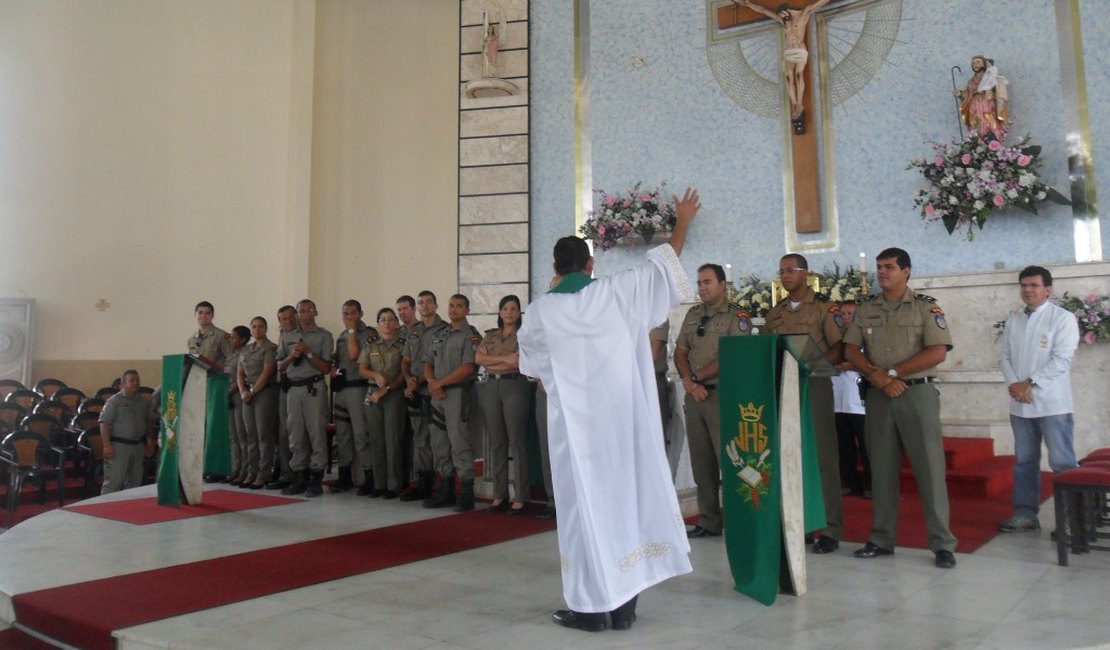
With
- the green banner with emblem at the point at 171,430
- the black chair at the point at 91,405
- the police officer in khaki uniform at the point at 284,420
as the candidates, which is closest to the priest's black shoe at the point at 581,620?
the green banner with emblem at the point at 171,430

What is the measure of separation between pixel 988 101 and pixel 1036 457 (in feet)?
10.9

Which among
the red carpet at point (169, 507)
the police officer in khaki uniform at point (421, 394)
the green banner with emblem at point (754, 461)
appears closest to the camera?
the green banner with emblem at point (754, 461)

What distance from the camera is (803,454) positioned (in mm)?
3826

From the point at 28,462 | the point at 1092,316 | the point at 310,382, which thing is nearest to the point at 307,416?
the point at 310,382

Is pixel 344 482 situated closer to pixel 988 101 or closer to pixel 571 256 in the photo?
pixel 571 256

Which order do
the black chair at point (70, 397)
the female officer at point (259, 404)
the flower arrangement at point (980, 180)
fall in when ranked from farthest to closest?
the black chair at point (70, 397) → the female officer at point (259, 404) → the flower arrangement at point (980, 180)

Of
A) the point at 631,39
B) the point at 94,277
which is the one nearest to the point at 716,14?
the point at 631,39

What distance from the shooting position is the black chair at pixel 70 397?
8.38 m

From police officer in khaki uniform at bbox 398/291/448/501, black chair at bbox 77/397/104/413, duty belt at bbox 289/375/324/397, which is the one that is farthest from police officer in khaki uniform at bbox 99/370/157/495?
police officer in khaki uniform at bbox 398/291/448/501

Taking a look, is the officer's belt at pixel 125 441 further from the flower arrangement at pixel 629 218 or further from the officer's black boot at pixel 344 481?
the flower arrangement at pixel 629 218

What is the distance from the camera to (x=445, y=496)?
224 inches

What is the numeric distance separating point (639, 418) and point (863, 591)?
3.93ft

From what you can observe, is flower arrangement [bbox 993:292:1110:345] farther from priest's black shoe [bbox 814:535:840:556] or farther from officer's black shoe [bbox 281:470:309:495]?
officer's black shoe [bbox 281:470:309:495]

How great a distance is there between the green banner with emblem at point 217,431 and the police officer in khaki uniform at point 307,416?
2.90 feet
